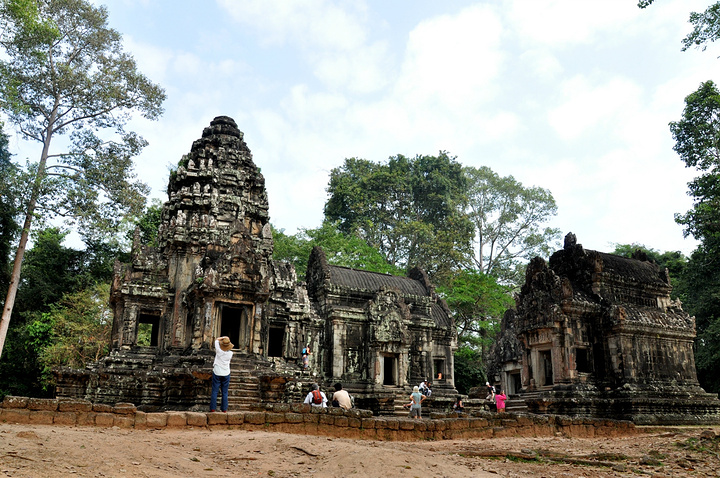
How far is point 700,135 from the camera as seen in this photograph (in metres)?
27.5

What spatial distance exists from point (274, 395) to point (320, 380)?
22.0ft

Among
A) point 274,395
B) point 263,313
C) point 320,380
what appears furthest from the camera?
point 320,380

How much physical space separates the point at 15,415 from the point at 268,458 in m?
3.90

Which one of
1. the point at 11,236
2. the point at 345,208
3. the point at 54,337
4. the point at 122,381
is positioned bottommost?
the point at 122,381

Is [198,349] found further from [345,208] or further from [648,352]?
[345,208]

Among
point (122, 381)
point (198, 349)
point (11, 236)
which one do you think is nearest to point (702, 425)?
point (198, 349)

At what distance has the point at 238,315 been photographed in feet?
62.1

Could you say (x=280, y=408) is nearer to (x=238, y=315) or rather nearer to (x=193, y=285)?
(x=193, y=285)

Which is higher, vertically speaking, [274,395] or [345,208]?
[345,208]

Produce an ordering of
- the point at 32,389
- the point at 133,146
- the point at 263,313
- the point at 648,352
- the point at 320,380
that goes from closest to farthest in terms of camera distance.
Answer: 1. the point at 263,313
2. the point at 648,352
3. the point at 320,380
4. the point at 133,146
5. the point at 32,389

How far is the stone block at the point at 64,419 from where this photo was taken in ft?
27.2

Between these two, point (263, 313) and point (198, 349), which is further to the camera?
point (263, 313)

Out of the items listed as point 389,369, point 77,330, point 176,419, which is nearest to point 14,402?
point 176,419

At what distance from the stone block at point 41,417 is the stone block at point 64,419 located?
0.19 feet
